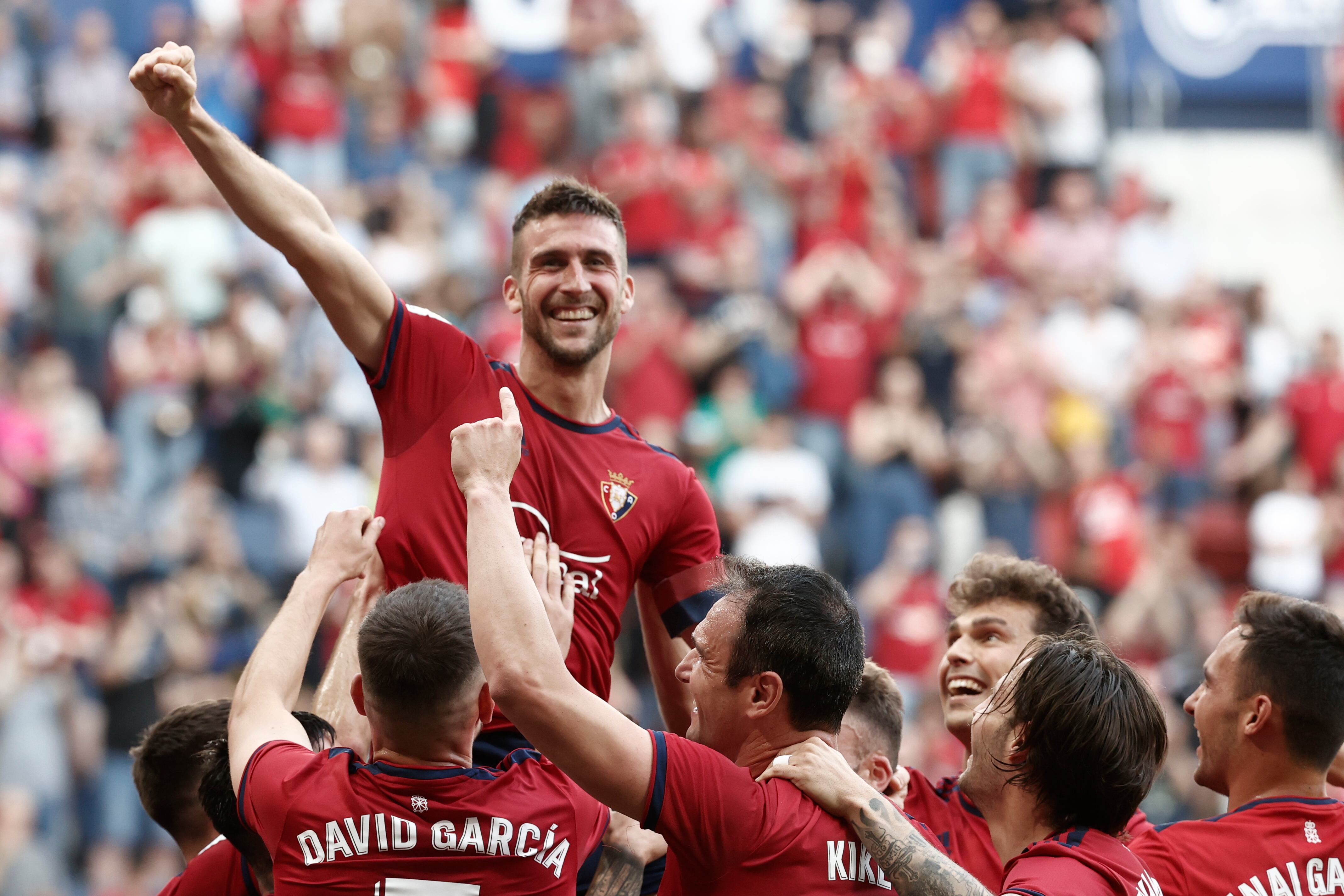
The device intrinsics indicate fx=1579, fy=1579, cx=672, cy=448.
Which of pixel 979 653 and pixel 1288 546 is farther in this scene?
pixel 1288 546

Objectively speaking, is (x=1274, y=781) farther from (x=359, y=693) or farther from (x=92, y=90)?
(x=92, y=90)

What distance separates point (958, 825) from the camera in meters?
4.81

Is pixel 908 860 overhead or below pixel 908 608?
overhead

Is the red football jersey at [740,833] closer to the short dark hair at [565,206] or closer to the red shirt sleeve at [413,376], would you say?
the red shirt sleeve at [413,376]

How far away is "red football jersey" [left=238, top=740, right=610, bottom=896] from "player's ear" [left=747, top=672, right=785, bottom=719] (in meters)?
0.56

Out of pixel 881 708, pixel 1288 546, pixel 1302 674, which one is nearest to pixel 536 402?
pixel 881 708

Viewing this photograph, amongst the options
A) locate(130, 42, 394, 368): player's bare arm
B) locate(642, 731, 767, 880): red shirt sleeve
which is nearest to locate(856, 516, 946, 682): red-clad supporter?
locate(130, 42, 394, 368): player's bare arm

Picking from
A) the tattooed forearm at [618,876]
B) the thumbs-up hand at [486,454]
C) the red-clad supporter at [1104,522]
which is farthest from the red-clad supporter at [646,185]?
the thumbs-up hand at [486,454]

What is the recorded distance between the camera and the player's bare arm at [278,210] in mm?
4141

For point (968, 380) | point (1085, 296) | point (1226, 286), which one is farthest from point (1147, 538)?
point (1226, 286)

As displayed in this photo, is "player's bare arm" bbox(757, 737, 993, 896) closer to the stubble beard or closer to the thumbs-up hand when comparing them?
the thumbs-up hand

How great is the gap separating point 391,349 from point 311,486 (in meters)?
7.45

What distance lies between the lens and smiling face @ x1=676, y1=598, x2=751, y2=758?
3684 mm

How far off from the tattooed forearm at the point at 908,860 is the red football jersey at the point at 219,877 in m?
1.73
